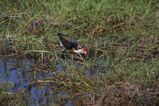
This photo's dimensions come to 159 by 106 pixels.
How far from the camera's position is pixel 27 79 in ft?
19.2

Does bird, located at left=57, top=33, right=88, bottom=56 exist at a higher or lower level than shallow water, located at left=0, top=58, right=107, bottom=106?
higher

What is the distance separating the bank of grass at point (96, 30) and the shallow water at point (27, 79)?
16 centimetres

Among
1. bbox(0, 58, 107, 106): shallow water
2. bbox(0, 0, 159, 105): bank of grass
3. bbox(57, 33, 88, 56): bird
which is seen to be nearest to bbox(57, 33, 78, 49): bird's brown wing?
bbox(57, 33, 88, 56): bird

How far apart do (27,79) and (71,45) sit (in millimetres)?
806

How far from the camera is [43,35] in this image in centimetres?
677

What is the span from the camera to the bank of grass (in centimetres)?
616

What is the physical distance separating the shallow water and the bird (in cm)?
35

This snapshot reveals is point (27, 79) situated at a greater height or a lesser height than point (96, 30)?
lesser

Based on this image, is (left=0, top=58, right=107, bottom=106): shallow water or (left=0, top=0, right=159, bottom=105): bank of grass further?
(left=0, top=0, right=159, bottom=105): bank of grass

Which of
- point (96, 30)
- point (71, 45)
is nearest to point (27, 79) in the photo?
point (71, 45)

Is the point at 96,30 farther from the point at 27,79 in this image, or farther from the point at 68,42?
the point at 27,79

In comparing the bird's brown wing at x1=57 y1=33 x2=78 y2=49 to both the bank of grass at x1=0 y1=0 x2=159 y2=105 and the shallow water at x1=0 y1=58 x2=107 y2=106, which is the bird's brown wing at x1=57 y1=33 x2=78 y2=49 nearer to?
the bank of grass at x1=0 y1=0 x2=159 y2=105

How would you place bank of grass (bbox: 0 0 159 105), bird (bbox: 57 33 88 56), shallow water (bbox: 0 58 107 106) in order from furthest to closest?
bird (bbox: 57 33 88 56), bank of grass (bbox: 0 0 159 105), shallow water (bbox: 0 58 107 106)

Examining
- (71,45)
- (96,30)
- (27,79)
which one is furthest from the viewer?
(96,30)
